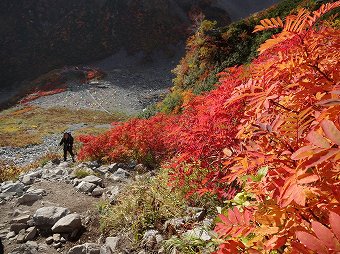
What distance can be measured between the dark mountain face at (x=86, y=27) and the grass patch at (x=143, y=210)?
145 feet

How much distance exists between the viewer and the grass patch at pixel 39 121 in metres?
23.5

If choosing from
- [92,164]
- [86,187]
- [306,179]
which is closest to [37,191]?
[86,187]

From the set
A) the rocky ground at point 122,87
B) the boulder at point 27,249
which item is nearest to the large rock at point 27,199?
the boulder at point 27,249

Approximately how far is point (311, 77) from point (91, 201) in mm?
6310

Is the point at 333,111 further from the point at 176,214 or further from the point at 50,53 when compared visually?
the point at 50,53

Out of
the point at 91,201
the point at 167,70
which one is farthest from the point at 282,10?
the point at 167,70

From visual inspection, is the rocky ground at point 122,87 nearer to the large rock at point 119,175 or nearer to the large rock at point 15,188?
the large rock at point 119,175

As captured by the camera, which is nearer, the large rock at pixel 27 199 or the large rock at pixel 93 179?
the large rock at pixel 27 199

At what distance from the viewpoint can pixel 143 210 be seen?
5.07 meters

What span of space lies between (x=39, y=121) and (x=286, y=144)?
30.8 m

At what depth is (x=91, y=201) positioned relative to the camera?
7.18m

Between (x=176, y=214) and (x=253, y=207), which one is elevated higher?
(x=253, y=207)

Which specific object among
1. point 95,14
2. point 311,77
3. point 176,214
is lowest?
point 176,214

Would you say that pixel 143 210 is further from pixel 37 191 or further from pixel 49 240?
pixel 37 191
